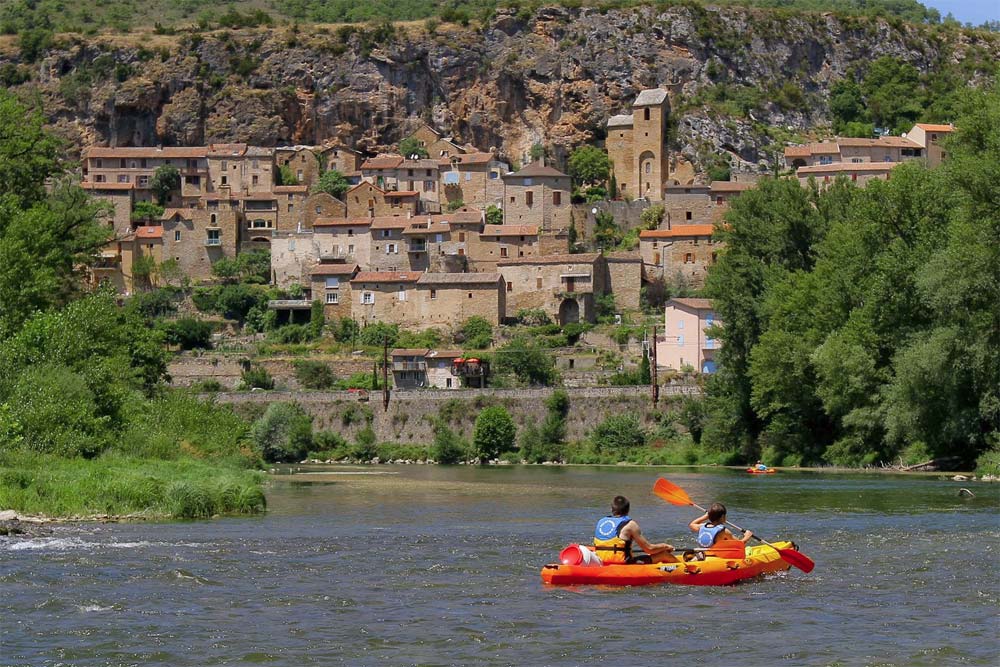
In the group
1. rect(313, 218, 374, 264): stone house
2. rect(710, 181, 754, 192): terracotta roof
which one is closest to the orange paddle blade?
rect(313, 218, 374, 264): stone house

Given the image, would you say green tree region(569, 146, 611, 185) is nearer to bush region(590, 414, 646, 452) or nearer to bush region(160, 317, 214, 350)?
bush region(160, 317, 214, 350)

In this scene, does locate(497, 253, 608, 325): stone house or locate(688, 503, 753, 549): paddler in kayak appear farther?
locate(497, 253, 608, 325): stone house

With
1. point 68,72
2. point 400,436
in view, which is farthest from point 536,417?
point 68,72

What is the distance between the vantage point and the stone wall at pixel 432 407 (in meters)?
71.6

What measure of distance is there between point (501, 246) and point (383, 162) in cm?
1480

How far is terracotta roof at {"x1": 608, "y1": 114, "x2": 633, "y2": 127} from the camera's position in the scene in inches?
4231

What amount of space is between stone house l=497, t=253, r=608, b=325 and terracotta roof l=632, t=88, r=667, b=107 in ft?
60.9

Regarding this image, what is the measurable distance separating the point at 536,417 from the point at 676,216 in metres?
29.4

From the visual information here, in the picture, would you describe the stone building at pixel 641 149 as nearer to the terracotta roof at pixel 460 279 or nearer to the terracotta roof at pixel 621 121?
the terracotta roof at pixel 621 121

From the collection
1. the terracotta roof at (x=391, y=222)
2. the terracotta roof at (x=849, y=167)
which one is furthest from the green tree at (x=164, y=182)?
the terracotta roof at (x=849, y=167)

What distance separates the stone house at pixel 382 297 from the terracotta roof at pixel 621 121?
20616 mm

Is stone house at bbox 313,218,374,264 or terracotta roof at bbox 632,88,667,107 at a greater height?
terracotta roof at bbox 632,88,667,107

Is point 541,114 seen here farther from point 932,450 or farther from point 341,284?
point 932,450

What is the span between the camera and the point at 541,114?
114250mm
